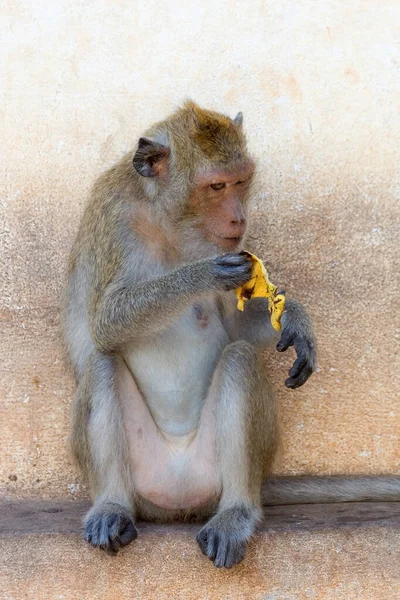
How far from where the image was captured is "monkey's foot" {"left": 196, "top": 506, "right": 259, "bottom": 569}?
3.20m

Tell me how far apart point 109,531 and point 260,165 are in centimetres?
168

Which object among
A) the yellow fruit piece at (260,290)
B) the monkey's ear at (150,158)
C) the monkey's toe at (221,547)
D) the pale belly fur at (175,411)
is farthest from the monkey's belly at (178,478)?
the monkey's ear at (150,158)

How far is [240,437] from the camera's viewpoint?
331cm

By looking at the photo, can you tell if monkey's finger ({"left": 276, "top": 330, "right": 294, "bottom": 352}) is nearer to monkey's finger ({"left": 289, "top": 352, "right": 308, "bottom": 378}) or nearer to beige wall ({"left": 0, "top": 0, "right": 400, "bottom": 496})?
monkey's finger ({"left": 289, "top": 352, "right": 308, "bottom": 378})

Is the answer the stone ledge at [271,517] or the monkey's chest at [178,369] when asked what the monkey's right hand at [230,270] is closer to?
the monkey's chest at [178,369]

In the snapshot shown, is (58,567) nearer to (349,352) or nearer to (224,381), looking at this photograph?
(224,381)

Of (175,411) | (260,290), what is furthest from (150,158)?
(175,411)

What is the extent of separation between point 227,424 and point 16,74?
179 centimetres

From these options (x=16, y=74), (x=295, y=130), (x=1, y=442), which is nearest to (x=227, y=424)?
(x=1, y=442)

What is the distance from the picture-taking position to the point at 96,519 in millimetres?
3291

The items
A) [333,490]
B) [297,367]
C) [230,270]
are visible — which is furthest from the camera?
[333,490]

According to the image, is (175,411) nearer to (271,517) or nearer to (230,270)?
(271,517)

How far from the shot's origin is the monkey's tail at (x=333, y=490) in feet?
12.2

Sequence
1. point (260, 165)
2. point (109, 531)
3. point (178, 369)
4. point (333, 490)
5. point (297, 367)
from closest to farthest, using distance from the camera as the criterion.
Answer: point (109, 531) < point (297, 367) < point (178, 369) < point (333, 490) < point (260, 165)
